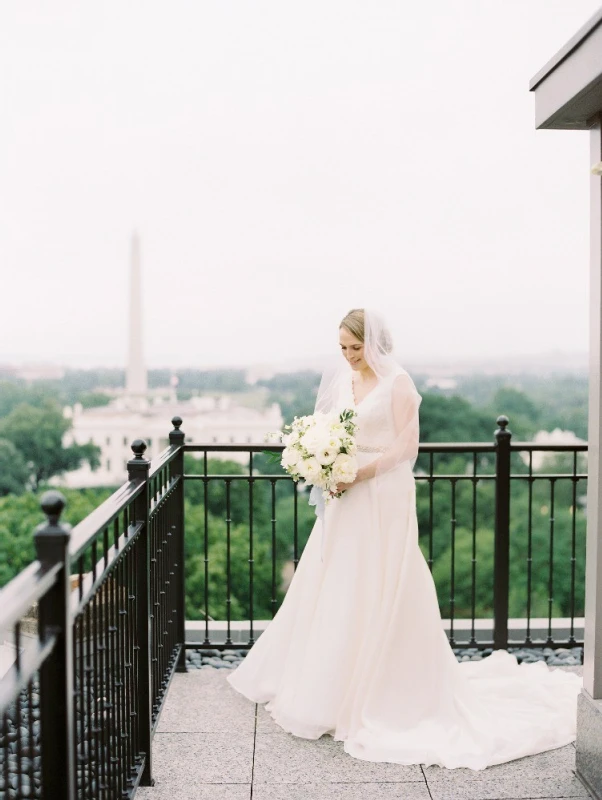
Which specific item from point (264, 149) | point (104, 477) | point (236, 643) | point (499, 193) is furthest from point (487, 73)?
point (236, 643)

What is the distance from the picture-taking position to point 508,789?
294cm

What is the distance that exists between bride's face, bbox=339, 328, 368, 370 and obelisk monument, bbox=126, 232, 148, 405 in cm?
4288

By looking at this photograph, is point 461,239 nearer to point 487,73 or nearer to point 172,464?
point 487,73

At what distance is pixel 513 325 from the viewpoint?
4731 centimetres

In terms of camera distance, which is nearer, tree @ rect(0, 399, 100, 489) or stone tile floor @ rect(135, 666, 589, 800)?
stone tile floor @ rect(135, 666, 589, 800)

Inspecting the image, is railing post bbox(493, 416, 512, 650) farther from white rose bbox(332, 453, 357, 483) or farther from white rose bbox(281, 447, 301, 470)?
white rose bbox(281, 447, 301, 470)

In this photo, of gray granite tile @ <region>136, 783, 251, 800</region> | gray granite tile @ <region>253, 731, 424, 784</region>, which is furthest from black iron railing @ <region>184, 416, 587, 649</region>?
gray granite tile @ <region>136, 783, 251, 800</region>

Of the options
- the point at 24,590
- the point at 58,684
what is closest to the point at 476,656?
the point at 58,684

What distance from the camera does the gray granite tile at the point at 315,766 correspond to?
3.04 metres

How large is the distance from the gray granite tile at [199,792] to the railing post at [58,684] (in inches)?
49.0

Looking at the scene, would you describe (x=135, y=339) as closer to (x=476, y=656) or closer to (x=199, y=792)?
(x=476, y=656)

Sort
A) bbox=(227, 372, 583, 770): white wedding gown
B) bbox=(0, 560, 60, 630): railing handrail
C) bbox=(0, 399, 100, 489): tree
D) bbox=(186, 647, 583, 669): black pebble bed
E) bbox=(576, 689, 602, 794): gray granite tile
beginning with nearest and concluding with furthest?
1. bbox=(0, 560, 60, 630): railing handrail
2. bbox=(576, 689, 602, 794): gray granite tile
3. bbox=(227, 372, 583, 770): white wedding gown
4. bbox=(186, 647, 583, 669): black pebble bed
5. bbox=(0, 399, 100, 489): tree

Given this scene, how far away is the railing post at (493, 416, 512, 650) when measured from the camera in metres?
4.20

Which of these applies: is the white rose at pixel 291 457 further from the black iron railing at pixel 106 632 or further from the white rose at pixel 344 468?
the black iron railing at pixel 106 632
